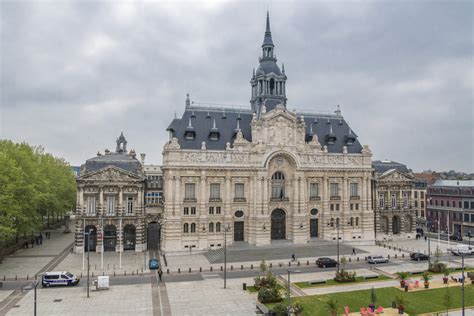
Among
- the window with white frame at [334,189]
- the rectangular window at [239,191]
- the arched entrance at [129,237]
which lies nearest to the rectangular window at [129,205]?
the arched entrance at [129,237]

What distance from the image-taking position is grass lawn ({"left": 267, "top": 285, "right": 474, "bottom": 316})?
38250 millimetres

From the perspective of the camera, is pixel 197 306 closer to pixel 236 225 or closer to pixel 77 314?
pixel 77 314

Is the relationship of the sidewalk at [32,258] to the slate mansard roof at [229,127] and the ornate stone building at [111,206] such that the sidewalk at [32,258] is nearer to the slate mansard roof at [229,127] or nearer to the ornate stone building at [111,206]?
the ornate stone building at [111,206]

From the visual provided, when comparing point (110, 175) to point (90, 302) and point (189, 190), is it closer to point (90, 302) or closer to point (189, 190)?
point (189, 190)

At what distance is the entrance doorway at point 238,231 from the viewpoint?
76000mm

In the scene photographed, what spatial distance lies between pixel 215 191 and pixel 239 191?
194 inches

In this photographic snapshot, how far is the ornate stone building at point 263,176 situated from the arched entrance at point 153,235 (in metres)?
6.24

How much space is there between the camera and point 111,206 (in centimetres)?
7219

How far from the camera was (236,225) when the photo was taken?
76125 mm

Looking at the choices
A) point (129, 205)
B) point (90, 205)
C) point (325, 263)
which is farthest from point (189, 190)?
point (325, 263)

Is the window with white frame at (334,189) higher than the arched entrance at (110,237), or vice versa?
the window with white frame at (334,189)

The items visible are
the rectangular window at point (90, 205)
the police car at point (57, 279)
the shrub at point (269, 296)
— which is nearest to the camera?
the shrub at point (269, 296)

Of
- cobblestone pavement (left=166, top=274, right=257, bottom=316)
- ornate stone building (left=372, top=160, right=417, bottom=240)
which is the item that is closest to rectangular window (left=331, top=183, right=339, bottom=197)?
ornate stone building (left=372, top=160, right=417, bottom=240)

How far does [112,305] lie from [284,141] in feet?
156
